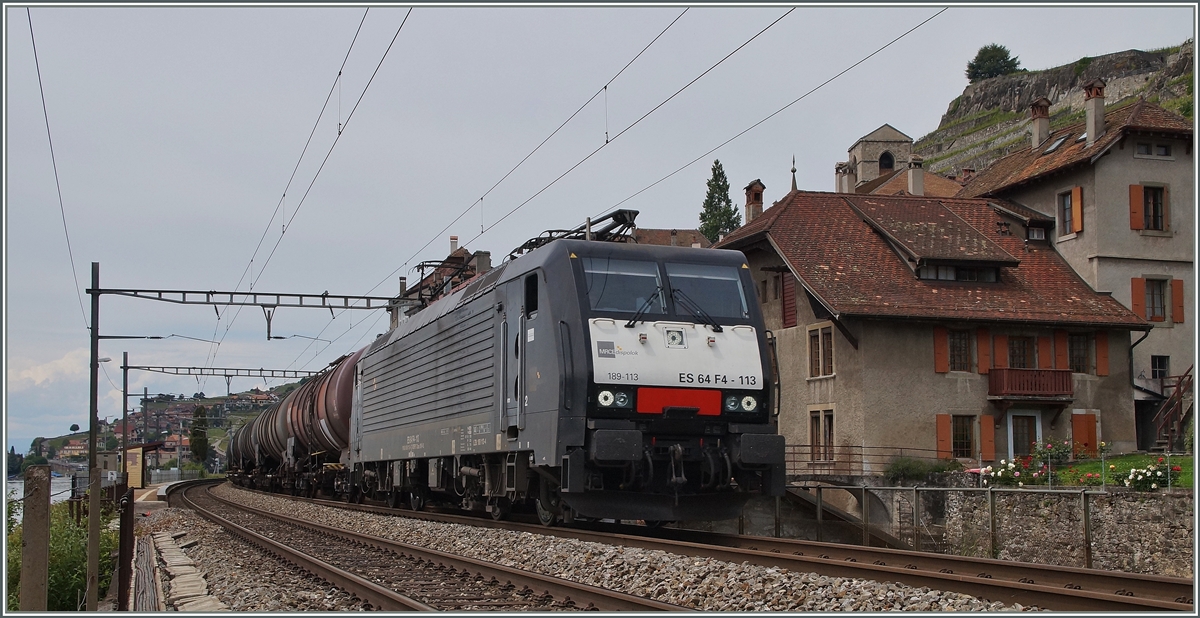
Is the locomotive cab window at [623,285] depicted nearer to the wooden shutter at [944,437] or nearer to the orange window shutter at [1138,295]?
the wooden shutter at [944,437]

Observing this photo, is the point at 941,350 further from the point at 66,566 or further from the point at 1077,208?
the point at 66,566

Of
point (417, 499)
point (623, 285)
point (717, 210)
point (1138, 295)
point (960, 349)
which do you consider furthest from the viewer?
point (717, 210)

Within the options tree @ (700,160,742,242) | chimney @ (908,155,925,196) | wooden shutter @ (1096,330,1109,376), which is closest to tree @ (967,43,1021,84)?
tree @ (700,160,742,242)

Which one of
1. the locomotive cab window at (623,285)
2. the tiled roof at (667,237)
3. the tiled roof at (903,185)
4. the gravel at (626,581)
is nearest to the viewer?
the gravel at (626,581)

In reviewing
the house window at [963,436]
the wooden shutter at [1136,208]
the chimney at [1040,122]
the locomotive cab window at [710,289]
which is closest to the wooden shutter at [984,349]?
the house window at [963,436]

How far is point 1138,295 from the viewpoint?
112 feet

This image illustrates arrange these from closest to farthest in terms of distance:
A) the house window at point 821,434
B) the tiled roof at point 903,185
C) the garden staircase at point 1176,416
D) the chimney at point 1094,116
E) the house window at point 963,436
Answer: the garden staircase at point 1176,416
the house window at point 963,436
the house window at point 821,434
the chimney at point 1094,116
the tiled roof at point 903,185

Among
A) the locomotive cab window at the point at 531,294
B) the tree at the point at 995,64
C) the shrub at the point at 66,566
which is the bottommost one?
the shrub at the point at 66,566

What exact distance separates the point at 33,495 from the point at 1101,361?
3037 cm

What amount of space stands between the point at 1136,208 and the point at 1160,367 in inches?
196

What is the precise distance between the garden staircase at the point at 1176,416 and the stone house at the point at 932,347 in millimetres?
1067

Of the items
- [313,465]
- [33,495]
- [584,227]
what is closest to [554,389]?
[584,227]

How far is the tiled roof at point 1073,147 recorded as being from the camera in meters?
34.1

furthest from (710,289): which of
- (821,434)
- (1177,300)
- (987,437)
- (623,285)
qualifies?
(1177,300)
